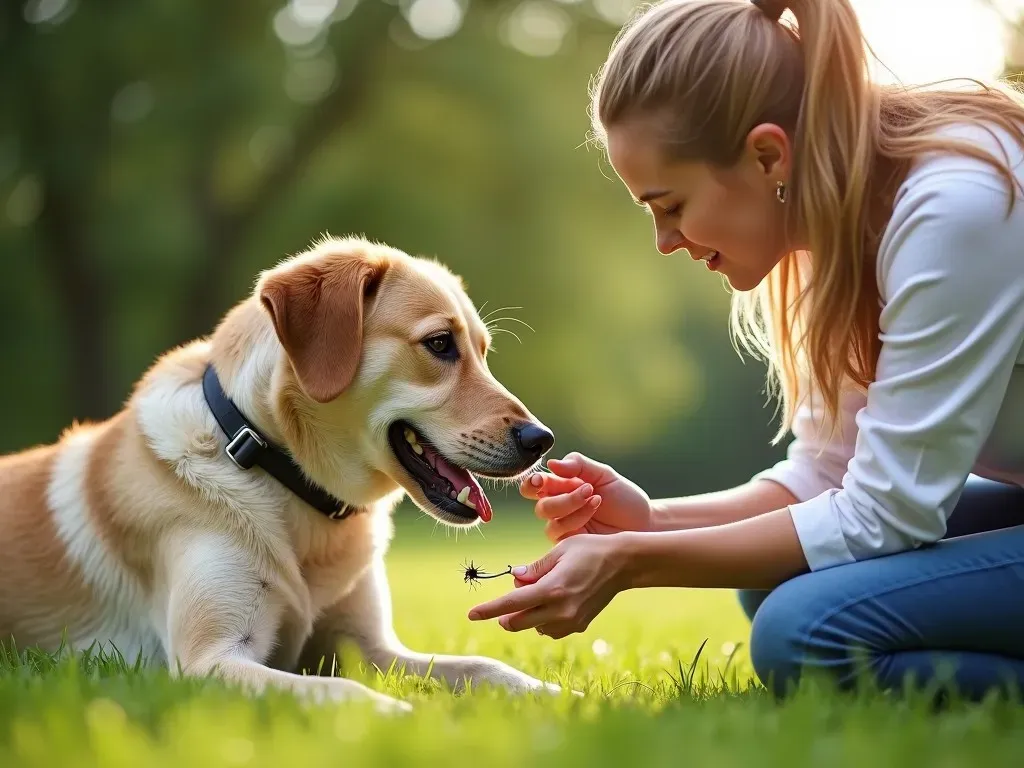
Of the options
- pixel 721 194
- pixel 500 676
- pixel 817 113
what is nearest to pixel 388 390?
pixel 500 676

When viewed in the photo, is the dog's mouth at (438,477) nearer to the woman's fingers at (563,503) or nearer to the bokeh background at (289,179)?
the woman's fingers at (563,503)

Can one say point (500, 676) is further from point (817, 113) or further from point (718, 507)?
point (817, 113)

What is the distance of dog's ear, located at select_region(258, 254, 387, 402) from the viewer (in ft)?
10.9

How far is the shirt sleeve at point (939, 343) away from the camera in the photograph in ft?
8.50

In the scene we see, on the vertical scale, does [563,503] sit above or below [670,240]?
below

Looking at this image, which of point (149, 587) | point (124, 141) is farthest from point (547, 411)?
point (149, 587)

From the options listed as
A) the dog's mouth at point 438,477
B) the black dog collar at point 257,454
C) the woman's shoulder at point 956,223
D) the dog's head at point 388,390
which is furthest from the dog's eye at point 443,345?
the woman's shoulder at point 956,223

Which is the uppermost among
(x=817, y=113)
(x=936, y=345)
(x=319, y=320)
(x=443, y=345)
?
(x=817, y=113)

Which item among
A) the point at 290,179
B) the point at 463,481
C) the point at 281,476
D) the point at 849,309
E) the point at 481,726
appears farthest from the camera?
the point at 290,179

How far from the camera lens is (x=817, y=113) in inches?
110

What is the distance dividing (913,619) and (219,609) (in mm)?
1807

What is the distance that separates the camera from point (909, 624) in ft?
8.94

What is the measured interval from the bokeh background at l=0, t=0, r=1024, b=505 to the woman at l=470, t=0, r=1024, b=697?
12.7 metres

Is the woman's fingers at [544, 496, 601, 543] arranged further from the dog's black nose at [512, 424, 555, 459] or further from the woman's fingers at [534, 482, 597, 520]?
the dog's black nose at [512, 424, 555, 459]
